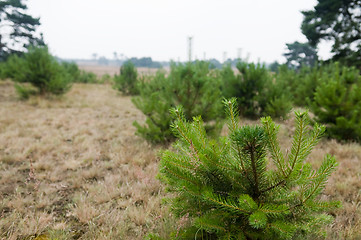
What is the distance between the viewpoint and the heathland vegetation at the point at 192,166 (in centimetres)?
120

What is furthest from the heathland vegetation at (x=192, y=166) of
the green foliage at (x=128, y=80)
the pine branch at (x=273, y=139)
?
the green foliage at (x=128, y=80)

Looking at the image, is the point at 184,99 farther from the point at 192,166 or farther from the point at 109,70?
the point at 109,70

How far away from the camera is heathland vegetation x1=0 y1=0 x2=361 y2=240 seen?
3.93ft

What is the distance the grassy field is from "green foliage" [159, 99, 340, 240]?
3.24ft

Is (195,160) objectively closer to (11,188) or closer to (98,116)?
(11,188)

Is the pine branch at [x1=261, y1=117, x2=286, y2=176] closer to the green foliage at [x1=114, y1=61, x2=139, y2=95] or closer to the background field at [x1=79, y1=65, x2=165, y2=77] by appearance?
the background field at [x1=79, y1=65, x2=165, y2=77]

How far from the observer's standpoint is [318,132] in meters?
1.09

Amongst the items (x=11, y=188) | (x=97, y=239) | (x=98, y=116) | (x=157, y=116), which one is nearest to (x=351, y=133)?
(x=157, y=116)

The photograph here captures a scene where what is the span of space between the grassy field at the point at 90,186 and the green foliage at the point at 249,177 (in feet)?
3.24

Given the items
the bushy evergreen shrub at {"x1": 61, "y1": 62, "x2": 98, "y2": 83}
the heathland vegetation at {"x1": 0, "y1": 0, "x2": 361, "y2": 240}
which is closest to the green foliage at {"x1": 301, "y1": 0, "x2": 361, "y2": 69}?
the heathland vegetation at {"x1": 0, "y1": 0, "x2": 361, "y2": 240}

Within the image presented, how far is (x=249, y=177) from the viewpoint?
1.36m

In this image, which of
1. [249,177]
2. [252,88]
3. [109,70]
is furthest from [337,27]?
[109,70]

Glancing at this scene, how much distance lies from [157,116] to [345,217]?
389cm

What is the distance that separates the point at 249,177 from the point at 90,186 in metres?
2.74
